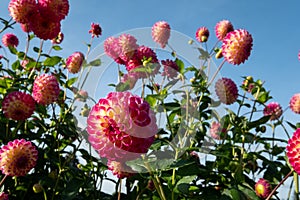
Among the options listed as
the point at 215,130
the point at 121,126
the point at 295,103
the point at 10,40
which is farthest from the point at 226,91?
the point at 10,40

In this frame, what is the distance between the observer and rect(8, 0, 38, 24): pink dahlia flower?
2.29 metres

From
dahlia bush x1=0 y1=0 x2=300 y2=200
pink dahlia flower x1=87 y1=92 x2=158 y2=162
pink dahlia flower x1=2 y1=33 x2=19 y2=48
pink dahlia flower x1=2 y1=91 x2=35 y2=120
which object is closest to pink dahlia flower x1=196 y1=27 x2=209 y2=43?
dahlia bush x1=0 y1=0 x2=300 y2=200

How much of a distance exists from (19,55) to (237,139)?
181cm

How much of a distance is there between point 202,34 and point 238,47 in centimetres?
72

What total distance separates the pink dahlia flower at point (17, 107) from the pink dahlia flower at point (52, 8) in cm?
49

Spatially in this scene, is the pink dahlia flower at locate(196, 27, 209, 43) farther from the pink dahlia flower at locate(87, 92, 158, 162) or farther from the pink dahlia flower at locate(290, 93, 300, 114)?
the pink dahlia flower at locate(87, 92, 158, 162)

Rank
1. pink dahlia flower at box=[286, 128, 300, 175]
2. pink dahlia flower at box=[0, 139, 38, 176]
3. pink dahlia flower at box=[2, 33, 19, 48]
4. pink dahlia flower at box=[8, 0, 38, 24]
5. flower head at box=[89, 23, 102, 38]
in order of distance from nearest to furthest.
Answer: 1. pink dahlia flower at box=[286, 128, 300, 175]
2. pink dahlia flower at box=[0, 139, 38, 176]
3. pink dahlia flower at box=[8, 0, 38, 24]
4. flower head at box=[89, 23, 102, 38]
5. pink dahlia flower at box=[2, 33, 19, 48]

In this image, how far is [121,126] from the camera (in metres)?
1.13

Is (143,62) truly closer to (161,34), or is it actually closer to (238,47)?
(238,47)

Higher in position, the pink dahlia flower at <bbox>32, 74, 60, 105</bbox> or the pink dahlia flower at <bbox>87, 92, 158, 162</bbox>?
the pink dahlia flower at <bbox>32, 74, 60, 105</bbox>

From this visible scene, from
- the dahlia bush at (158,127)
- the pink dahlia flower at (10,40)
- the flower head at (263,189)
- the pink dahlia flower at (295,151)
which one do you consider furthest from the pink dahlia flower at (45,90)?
the pink dahlia flower at (10,40)

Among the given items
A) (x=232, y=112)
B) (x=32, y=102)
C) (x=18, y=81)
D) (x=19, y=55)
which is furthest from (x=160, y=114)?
(x=19, y=55)

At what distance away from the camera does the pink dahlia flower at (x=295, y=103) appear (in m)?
2.79

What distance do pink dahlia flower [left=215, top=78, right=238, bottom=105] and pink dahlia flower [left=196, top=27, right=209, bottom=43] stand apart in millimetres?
336
